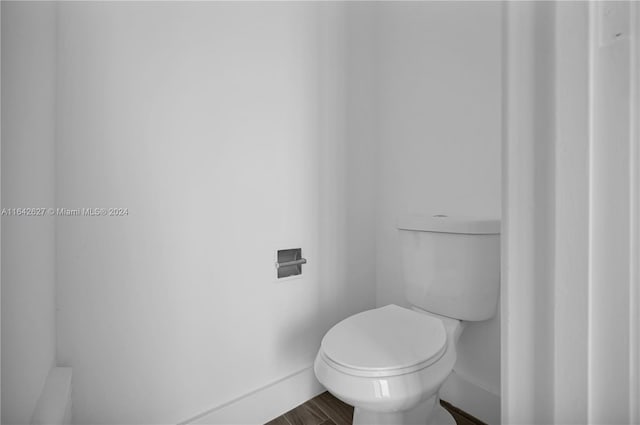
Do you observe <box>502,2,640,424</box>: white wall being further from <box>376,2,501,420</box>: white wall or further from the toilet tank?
<box>376,2,501,420</box>: white wall

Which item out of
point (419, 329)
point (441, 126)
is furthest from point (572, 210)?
point (441, 126)

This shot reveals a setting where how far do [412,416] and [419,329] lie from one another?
0.33 metres

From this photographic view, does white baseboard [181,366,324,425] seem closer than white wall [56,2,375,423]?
No

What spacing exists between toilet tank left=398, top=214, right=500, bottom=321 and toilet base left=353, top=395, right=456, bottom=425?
33 cm

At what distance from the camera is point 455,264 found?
42.4 inches

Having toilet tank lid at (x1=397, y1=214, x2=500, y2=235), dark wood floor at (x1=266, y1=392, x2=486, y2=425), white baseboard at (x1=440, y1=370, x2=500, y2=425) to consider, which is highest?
toilet tank lid at (x1=397, y1=214, x2=500, y2=235)

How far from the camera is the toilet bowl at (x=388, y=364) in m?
0.79

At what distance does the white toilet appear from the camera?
799mm

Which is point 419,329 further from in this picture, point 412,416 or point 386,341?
point 412,416

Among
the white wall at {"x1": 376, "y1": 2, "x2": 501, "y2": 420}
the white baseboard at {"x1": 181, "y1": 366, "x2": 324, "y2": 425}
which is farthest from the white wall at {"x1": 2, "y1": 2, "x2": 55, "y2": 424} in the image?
the white wall at {"x1": 376, "y1": 2, "x2": 501, "y2": 420}

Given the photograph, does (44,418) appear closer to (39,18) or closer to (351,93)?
(39,18)

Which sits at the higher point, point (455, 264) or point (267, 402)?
point (455, 264)

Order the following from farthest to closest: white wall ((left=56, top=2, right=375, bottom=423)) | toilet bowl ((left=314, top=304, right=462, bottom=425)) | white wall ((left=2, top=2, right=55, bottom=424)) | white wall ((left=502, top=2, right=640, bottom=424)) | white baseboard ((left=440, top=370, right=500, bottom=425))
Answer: white baseboard ((left=440, top=370, right=500, bottom=425)) → white wall ((left=56, top=2, right=375, bottom=423)) → toilet bowl ((left=314, top=304, right=462, bottom=425)) → white wall ((left=2, top=2, right=55, bottom=424)) → white wall ((left=502, top=2, right=640, bottom=424))

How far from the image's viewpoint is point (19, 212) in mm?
669
